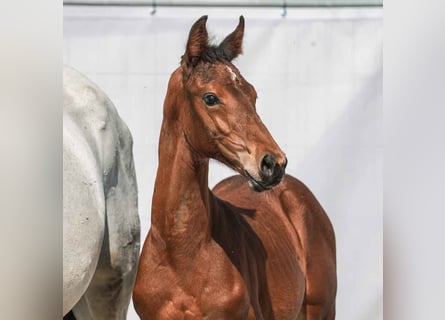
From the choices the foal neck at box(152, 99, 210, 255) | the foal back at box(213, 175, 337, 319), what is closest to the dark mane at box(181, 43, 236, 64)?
the foal neck at box(152, 99, 210, 255)

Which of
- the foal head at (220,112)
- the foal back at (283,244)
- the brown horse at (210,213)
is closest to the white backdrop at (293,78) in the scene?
the foal back at (283,244)

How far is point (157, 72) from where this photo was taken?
2.37m

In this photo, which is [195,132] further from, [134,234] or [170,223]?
[134,234]

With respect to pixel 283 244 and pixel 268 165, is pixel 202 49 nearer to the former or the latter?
pixel 268 165

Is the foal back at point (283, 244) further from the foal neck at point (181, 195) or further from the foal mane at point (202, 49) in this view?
the foal mane at point (202, 49)

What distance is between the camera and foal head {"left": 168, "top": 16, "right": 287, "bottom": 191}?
185 centimetres

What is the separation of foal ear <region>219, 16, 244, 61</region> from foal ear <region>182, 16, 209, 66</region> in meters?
0.06

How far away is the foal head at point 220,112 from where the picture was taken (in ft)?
6.08

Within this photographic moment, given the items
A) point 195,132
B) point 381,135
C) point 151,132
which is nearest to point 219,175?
point 151,132

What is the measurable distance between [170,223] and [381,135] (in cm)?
64

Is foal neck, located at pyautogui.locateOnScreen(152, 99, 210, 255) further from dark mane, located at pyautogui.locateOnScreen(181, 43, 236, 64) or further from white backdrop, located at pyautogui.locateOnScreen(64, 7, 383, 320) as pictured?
white backdrop, located at pyautogui.locateOnScreen(64, 7, 383, 320)

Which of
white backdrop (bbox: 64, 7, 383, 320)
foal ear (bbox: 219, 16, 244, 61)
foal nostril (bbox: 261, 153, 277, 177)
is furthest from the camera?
white backdrop (bbox: 64, 7, 383, 320)

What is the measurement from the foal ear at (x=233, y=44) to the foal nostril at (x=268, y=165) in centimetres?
23

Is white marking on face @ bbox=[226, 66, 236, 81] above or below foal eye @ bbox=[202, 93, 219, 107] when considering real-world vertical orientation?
above
